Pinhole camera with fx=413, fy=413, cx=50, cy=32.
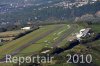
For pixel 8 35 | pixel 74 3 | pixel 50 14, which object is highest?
pixel 8 35

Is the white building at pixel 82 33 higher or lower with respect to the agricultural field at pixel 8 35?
higher

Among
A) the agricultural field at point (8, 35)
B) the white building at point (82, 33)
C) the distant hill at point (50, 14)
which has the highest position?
the white building at point (82, 33)

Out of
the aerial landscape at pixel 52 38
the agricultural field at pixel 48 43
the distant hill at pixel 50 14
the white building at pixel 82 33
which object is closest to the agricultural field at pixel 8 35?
the aerial landscape at pixel 52 38

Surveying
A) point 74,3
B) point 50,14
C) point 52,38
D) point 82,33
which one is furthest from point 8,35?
point 74,3

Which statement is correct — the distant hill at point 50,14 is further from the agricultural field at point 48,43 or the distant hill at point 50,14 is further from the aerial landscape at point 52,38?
the agricultural field at point 48,43

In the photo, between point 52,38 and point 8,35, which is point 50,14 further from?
point 52,38

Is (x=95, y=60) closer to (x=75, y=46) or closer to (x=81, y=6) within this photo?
(x=75, y=46)

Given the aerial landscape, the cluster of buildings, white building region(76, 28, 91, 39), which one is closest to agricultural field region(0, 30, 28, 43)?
the aerial landscape

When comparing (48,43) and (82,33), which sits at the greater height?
(48,43)

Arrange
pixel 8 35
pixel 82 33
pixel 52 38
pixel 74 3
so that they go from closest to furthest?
pixel 52 38 → pixel 82 33 → pixel 8 35 → pixel 74 3
